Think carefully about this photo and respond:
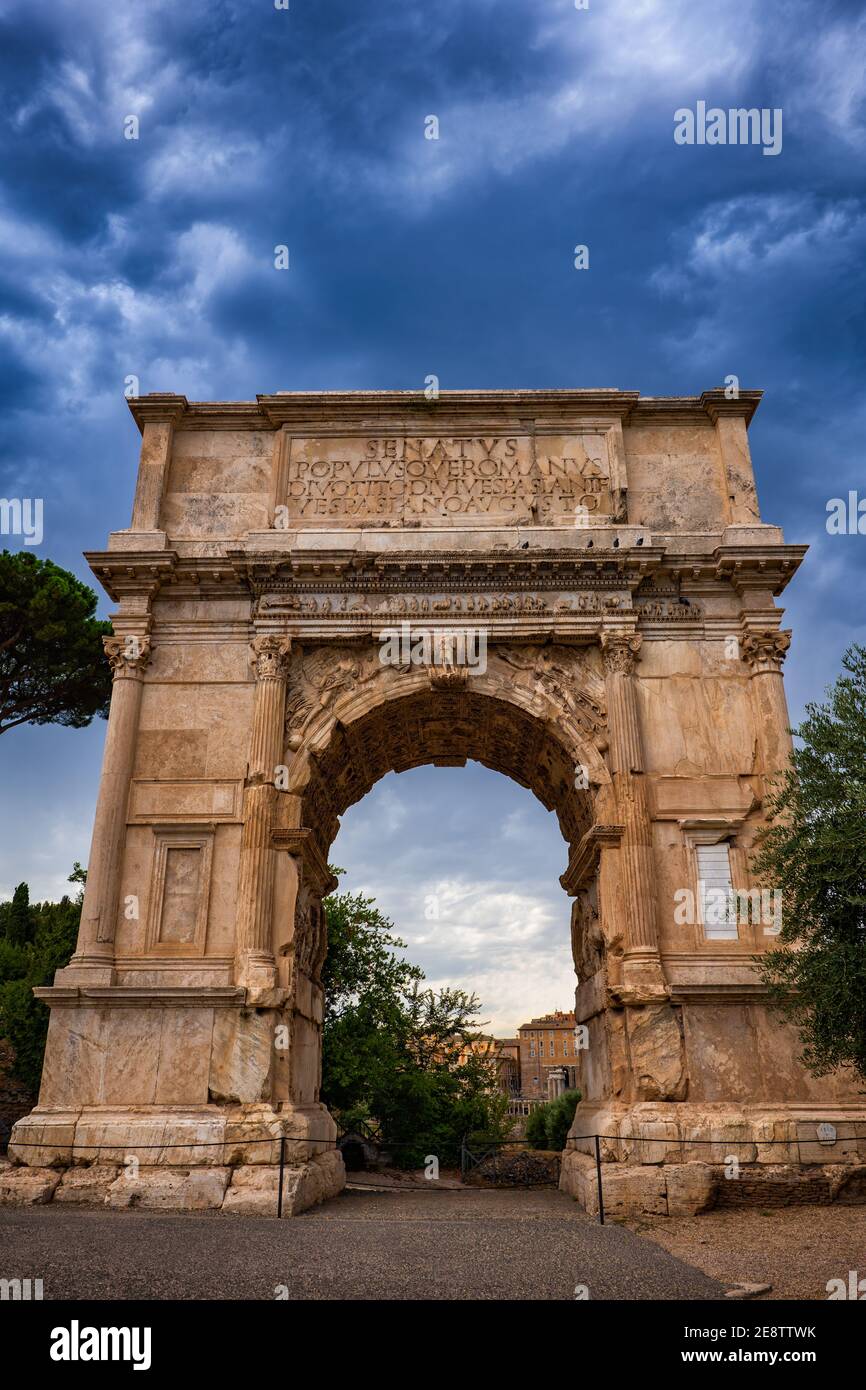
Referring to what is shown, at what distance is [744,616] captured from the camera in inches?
600

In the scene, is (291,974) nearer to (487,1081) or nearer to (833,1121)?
(833,1121)

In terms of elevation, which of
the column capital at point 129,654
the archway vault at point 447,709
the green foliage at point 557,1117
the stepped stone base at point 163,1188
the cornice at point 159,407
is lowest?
the green foliage at point 557,1117

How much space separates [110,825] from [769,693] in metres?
9.80

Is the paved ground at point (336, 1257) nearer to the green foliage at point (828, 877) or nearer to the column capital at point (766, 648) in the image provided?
the green foliage at point (828, 877)

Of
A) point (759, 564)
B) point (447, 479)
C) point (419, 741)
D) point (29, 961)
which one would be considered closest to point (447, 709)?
point (419, 741)

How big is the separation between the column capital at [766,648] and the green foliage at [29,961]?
17.0 meters

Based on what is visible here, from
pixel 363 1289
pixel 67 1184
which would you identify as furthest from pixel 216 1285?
pixel 67 1184

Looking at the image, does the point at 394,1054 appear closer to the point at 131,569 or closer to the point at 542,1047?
the point at 131,569

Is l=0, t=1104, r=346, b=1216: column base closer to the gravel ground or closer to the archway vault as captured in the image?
the gravel ground

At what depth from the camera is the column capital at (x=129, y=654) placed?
15.1 metres

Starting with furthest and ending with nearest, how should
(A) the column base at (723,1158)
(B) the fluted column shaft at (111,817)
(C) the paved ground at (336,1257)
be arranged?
(B) the fluted column shaft at (111,817)
(A) the column base at (723,1158)
(C) the paved ground at (336,1257)

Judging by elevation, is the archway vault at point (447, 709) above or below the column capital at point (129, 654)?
below

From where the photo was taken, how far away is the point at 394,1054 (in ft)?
89.5

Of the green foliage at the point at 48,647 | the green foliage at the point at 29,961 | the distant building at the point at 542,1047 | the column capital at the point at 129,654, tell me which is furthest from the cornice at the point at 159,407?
the distant building at the point at 542,1047
